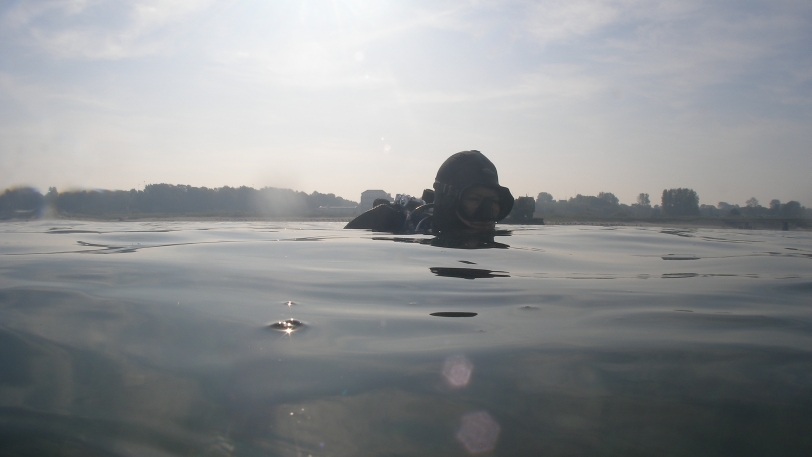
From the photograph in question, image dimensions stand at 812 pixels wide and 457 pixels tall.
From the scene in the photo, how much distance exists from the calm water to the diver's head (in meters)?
4.09

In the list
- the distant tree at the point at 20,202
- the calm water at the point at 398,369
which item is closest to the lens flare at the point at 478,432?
the calm water at the point at 398,369

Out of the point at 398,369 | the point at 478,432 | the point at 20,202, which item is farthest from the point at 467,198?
the point at 20,202

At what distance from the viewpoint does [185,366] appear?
4.64 feet

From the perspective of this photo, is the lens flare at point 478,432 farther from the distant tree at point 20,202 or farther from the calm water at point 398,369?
the distant tree at point 20,202

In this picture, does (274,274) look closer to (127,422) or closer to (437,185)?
(127,422)

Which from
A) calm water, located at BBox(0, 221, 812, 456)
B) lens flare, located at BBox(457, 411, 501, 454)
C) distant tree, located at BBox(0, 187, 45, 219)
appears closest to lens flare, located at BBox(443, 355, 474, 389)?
calm water, located at BBox(0, 221, 812, 456)

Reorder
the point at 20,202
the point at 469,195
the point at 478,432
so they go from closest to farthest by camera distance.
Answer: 1. the point at 478,432
2. the point at 469,195
3. the point at 20,202

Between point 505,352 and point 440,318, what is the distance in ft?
1.64

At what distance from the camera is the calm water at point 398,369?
3.42 feet

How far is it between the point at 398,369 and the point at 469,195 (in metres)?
5.53

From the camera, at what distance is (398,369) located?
4.56 ft

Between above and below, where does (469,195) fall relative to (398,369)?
above

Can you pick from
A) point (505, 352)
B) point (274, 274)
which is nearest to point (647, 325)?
point (505, 352)

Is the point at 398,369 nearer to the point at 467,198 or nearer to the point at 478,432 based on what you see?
the point at 478,432
